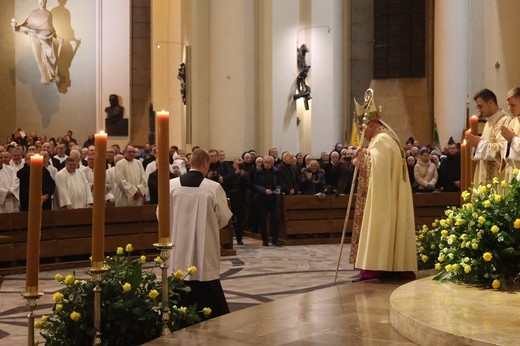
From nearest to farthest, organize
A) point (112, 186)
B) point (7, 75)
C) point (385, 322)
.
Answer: point (385, 322) → point (112, 186) → point (7, 75)

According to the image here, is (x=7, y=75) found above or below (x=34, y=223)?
above

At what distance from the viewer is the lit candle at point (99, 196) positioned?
5242mm

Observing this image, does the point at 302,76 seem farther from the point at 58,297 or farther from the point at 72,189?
the point at 58,297

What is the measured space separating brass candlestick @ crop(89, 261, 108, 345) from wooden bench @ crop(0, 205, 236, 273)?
7767mm

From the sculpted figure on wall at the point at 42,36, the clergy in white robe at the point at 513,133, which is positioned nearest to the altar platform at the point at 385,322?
the clergy in white robe at the point at 513,133

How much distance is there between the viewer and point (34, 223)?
5.05m

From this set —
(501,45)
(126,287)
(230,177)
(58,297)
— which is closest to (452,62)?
(501,45)

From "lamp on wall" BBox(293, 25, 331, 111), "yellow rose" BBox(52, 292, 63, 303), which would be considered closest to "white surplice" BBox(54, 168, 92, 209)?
"lamp on wall" BBox(293, 25, 331, 111)

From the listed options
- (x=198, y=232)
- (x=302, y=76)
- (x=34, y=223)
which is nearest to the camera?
(x=34, y=223)

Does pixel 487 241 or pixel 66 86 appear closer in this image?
pixel 487 241

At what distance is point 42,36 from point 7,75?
1.43 m

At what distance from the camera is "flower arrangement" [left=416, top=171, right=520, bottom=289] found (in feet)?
24.6

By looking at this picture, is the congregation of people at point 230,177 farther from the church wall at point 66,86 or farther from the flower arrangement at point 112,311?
the church wall at point 66,86

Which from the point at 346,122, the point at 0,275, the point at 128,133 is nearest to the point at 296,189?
the point at 0,275
